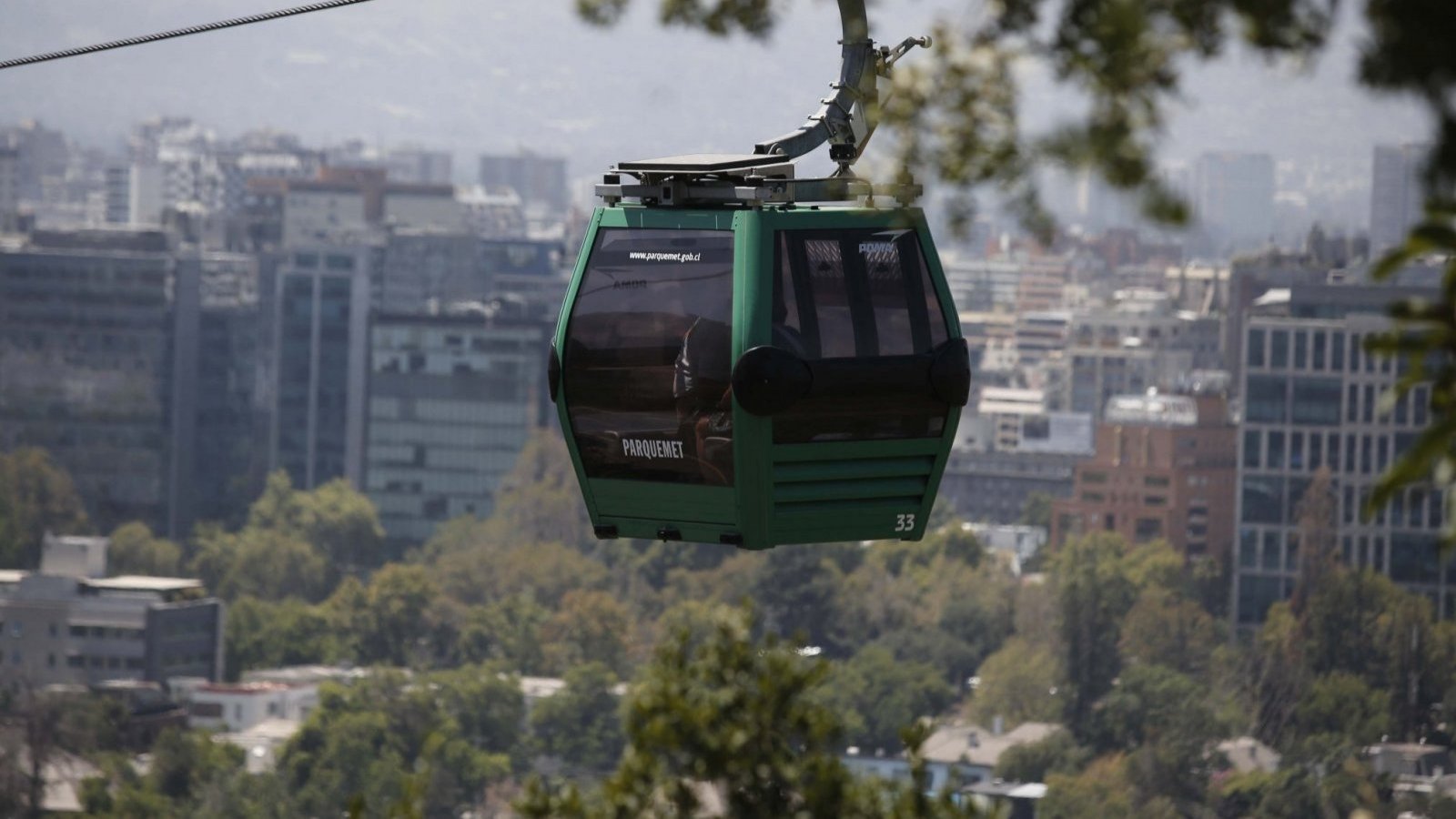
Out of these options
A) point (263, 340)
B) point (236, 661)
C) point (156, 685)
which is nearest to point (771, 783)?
point (156, 685)

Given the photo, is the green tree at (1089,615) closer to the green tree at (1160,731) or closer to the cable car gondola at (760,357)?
the green tree at (1160,731)

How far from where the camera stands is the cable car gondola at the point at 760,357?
886cm

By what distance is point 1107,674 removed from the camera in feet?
292

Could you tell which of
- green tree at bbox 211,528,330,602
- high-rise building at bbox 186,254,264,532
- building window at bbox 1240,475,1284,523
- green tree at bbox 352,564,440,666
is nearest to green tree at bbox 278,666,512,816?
green tree at bbox 352,564,440,666

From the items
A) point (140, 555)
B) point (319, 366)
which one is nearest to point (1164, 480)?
point (140, 555)

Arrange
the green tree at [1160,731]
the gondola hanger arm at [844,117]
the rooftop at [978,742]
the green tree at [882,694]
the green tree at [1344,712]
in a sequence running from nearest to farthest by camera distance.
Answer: the gondola hanger arm at [844,117] < the green tree at [1160,731] < the rooftop at [978,742] < the green tree at [1344,712] < the green tree at [882,694]

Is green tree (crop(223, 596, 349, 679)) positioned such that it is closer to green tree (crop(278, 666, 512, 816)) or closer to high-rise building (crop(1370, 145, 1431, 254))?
green tree (crop(278, 666, 512, 816))

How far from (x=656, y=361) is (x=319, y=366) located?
120198 millimetres

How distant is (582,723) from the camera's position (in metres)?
82.7

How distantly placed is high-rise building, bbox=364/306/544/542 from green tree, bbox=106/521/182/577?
15918 mm

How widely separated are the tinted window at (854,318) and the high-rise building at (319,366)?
119 m

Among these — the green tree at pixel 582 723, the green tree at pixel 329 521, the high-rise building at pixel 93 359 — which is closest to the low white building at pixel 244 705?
the green tree at pixel 582 723

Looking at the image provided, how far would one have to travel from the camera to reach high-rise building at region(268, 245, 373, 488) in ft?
418

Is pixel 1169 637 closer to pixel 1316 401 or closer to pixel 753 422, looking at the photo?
pixel 1316 401
